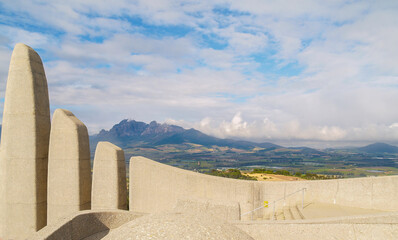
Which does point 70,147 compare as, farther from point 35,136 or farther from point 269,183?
point 269,183

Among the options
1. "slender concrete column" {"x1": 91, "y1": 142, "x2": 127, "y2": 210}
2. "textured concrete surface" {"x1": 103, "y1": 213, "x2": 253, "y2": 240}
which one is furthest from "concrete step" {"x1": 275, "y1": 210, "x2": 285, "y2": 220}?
"slender concrete column" {"x1": 91, "y1": 142, "x2": 127, "y2": 210}

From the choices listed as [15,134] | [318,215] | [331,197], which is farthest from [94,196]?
[331,197]

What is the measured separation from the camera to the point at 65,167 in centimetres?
1216

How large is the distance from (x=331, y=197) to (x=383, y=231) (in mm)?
5232

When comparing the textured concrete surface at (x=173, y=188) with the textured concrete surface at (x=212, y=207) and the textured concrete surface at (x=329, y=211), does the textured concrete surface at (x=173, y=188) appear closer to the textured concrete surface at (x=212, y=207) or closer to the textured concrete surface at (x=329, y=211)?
the textured concrete surface at (x=212, y=207)

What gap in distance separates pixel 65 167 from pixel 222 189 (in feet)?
23.4

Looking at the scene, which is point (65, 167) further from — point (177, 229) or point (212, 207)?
point (177, 229)

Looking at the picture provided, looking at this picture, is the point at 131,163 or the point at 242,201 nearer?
the point at 242,201

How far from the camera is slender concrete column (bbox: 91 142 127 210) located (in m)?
12.2

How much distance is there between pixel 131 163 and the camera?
528 inches

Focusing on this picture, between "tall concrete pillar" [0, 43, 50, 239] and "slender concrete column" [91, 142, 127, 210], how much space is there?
→ 2.70 meters

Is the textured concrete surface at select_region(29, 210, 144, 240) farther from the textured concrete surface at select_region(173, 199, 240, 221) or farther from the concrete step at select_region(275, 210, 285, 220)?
the concrete step at select_region(275, 210, 285, 220)

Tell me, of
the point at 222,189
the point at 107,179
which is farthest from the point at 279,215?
the point at 107,179

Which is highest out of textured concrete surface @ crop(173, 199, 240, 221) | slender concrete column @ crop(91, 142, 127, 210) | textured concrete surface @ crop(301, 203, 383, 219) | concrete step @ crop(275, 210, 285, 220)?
slender concrete column @ crop(91, 142, 127, 210)
